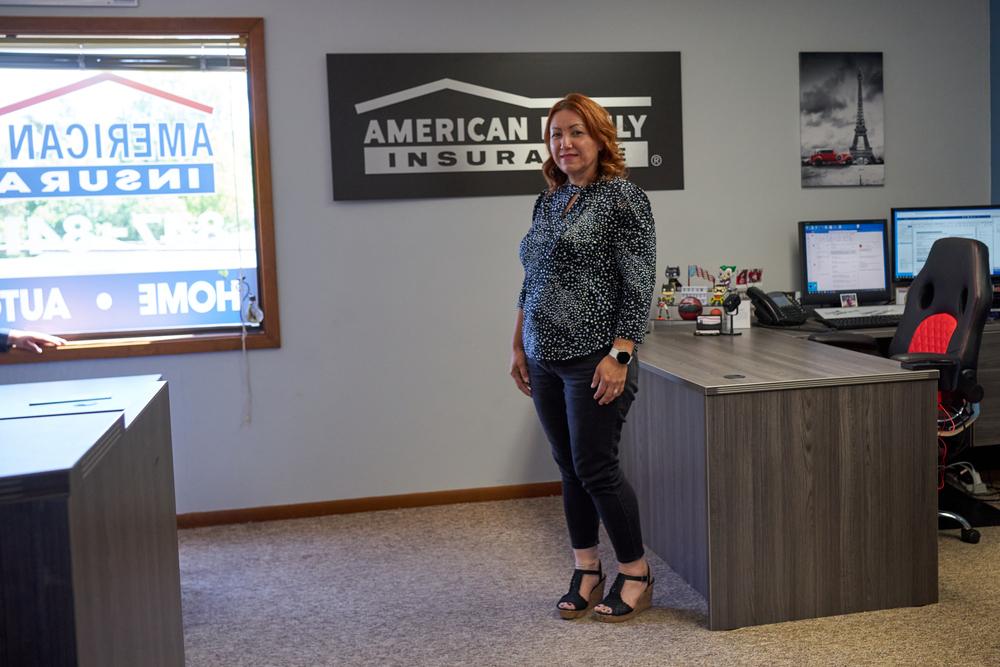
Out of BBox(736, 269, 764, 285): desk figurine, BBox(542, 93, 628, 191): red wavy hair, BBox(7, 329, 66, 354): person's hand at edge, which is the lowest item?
BBox(7, 329, 66, 354): person's hand at edge

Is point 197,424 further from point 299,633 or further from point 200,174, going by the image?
point 299,633

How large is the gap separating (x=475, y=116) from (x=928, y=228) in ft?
6.89

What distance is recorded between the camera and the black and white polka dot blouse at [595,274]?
280 centimetres

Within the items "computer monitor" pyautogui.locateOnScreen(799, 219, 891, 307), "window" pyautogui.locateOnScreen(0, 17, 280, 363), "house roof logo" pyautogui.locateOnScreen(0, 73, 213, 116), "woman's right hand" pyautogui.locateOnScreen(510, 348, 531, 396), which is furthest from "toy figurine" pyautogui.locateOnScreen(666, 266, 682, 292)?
"house roof logo" pyautogui.locateOnScreen(0, 73, 213, 116)

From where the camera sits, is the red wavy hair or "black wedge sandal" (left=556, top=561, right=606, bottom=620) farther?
"black wedge sandal" (left=556, top=561, right=606, bottom=620)

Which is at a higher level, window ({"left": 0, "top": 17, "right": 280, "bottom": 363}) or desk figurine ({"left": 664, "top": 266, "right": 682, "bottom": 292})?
window ({"left": 0, "top": 17, "right": 280, "bottom": 363})

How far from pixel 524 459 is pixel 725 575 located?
165 cm

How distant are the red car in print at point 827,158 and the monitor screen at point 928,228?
327 mm

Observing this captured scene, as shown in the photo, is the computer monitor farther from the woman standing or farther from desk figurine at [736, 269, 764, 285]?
the woman standing

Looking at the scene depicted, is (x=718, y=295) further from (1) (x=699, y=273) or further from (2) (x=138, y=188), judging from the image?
(2) (x=138, y=188)

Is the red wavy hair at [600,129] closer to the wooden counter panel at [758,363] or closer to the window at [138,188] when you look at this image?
the wooden counter panel at [758,363]

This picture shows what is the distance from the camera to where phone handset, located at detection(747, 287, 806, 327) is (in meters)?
4.13

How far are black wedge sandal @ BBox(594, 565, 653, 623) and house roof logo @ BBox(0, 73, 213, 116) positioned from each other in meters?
2.55

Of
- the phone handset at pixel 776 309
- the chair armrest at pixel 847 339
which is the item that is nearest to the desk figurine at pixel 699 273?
the phone handset at pixel 776 309
